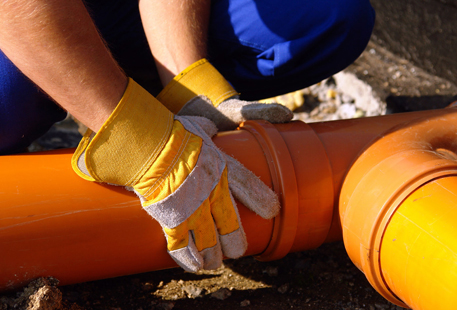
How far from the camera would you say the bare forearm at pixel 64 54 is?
2.98 ft

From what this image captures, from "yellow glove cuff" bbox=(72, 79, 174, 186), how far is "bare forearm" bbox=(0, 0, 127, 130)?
0.04 meters

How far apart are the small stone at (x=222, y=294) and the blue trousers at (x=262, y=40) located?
0.91 m

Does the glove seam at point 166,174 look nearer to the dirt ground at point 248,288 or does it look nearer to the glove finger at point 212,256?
the glove finger at point 212,256

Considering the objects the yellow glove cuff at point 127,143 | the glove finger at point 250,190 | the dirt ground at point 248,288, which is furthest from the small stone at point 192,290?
the yellow glove cuff at point 127,143

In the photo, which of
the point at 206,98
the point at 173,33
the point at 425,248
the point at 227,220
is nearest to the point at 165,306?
the point at 227,220

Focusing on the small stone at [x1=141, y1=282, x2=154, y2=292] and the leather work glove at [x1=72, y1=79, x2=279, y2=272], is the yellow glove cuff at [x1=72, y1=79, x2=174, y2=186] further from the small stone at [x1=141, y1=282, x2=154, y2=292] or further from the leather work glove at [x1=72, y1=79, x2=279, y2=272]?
the small stone at [x1=141, y1=282, x2=154, y2=292]

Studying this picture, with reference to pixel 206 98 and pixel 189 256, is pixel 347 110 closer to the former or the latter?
pixel 206 98

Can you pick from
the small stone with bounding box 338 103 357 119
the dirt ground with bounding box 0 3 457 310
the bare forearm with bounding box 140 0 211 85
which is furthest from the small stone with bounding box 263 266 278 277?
the small stone with bounding box 338 103 357 119

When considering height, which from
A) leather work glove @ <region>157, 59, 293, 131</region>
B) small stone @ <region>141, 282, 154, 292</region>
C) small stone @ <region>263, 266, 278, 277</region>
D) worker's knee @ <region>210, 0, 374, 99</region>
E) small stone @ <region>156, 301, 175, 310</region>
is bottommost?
small stone @ <region>263, 266, 278, 277</region>

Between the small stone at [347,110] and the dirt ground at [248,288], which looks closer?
the dirt ground at [248,288]

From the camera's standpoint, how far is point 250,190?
1197 mm

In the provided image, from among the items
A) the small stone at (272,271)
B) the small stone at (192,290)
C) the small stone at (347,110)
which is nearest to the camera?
the small stone at (192,290)

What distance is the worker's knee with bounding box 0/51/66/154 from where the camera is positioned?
4.31ft

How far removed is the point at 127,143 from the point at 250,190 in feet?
1.30
